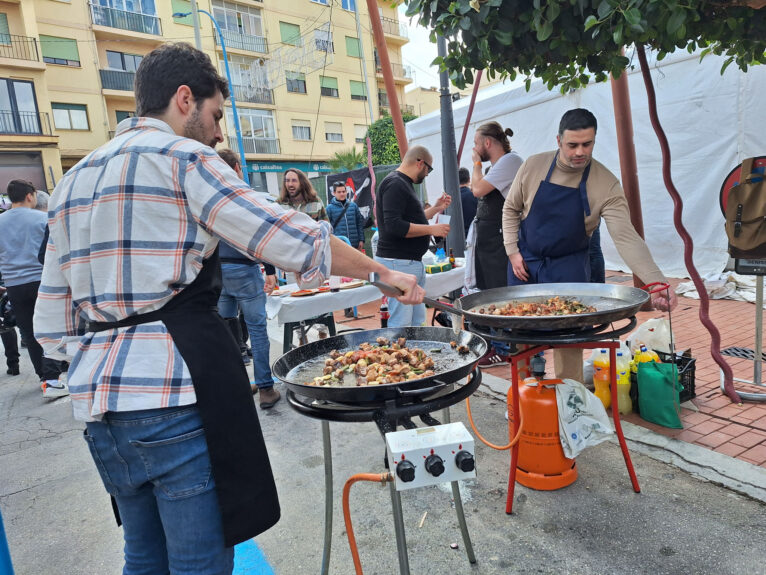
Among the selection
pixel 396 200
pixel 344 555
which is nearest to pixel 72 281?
pixel 344 555

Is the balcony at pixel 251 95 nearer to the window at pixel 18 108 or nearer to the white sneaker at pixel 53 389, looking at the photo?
the window at pixel 18 108

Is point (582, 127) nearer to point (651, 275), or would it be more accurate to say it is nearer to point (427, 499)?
point (651, 275)

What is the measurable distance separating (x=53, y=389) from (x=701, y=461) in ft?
19.9

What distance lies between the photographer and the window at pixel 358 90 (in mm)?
30978

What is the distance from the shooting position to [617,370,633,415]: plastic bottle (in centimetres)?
353

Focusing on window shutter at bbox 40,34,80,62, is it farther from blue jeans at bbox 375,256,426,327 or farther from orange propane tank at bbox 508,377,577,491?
orange propane tank at bbox 508,377,577,491

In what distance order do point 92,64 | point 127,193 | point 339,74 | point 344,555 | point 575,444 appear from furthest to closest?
point 339,74 → point 92,64 → point 575,444 → point 344,555 → point 127,193

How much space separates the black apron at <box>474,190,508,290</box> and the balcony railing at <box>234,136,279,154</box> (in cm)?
2508

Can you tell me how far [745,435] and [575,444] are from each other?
136cm

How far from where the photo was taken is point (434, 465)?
4.61 feet

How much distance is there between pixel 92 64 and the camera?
75.4 feet

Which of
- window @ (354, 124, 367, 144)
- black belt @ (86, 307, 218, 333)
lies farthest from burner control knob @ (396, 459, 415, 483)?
window @ (354, 124, 367, 144)

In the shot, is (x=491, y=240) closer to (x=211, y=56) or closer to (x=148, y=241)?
→ (x=148, y=241)

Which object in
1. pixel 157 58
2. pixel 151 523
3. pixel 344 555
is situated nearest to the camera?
pixel 157 58
